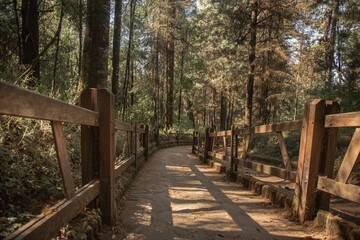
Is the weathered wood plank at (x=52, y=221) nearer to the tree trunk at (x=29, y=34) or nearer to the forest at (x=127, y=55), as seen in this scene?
the forest at (x=127, y=55)

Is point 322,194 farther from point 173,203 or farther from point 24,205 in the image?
point 24,205

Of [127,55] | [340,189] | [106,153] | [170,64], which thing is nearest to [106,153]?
[106,153]

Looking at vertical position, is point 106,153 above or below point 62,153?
below

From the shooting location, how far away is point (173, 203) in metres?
3.96

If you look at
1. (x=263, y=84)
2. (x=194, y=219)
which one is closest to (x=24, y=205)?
(x=194, y=219)

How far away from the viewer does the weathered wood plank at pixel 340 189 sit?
7.63ft

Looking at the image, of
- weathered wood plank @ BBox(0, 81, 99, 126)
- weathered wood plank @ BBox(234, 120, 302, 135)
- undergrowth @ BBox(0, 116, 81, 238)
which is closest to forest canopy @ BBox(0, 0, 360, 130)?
undergrowth @ BBox(0, 116, 81, 238)

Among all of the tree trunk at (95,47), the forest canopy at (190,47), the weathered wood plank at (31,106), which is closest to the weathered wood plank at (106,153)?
the weathered wood plank at (31,106)

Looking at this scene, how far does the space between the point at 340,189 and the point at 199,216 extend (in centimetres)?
185

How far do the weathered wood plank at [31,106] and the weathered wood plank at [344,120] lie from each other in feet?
9.13

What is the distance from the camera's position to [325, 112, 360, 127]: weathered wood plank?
236cm

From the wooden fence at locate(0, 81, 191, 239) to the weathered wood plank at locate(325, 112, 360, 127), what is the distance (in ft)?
8.93

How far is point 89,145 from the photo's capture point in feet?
8.81

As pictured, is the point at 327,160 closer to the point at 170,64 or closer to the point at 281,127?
the point at 281,127
